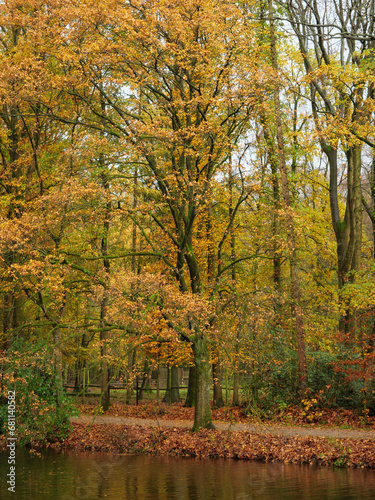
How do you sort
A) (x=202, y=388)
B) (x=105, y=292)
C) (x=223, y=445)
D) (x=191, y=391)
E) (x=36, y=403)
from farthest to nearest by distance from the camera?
(x=191, y=391) → (x=202, y=388) → (x=36, y=403) → (x=223, y=445) → (x=105, y=292)

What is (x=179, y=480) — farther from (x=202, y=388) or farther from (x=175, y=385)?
(x=175, y=385)

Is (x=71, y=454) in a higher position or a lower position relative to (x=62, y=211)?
lower

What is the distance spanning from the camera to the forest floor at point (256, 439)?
12.3 m

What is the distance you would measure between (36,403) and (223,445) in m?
5.60

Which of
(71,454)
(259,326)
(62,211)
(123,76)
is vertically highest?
(123,76)

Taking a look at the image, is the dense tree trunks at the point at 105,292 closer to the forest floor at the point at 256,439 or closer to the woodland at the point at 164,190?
the woodland at the point at 164,190

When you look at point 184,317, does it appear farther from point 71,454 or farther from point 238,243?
point 238,243

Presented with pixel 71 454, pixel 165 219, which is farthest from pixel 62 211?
pixel 165 219

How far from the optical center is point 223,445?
13844mm

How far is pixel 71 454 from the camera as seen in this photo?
14.9 metres

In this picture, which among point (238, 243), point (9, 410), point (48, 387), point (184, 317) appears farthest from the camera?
point (238, 243)

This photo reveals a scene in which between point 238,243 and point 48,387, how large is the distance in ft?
36.3

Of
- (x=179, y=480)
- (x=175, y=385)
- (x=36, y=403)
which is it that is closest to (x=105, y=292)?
(x=36, y=403)

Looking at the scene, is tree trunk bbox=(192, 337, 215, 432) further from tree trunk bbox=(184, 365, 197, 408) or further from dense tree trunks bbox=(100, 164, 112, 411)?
tree trunk bbox=(184, 365, 197, 408)
